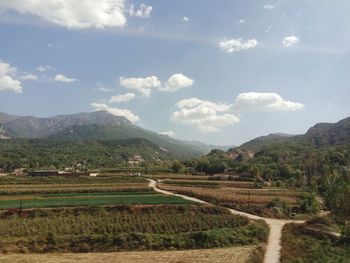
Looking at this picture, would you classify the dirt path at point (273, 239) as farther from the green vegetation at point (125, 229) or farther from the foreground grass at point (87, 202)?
the foreground grass at point (87, 202)

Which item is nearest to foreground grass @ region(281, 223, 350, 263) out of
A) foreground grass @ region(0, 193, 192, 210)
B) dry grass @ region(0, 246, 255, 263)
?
dry grass @ region(0, 246, 255, 263)

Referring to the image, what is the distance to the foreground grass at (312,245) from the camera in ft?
121

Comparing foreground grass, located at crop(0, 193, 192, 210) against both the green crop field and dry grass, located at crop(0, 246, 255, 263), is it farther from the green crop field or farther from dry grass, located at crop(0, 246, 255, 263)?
dry grass, located at crop(0, 246, 255, 263)

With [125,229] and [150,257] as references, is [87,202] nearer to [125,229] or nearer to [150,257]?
[125,229]

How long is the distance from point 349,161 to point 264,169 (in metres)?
29.1

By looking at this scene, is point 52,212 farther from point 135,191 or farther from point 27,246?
point 135,191

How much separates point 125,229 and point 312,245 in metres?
20.3

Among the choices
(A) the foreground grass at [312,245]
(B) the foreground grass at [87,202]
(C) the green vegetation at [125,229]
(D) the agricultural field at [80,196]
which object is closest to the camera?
(A) the foreground grass at [312,245]

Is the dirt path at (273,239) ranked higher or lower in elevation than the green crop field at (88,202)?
lower

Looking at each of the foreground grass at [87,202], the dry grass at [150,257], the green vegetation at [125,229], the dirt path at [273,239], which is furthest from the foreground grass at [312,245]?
the foreground grass at [87,202]

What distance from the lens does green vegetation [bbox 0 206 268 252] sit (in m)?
42.5

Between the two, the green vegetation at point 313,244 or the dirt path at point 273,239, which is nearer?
the green vegetation at point 313,244

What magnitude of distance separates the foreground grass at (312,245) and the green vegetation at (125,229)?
3205 mm

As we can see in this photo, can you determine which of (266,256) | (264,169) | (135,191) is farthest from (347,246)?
(264,169)
